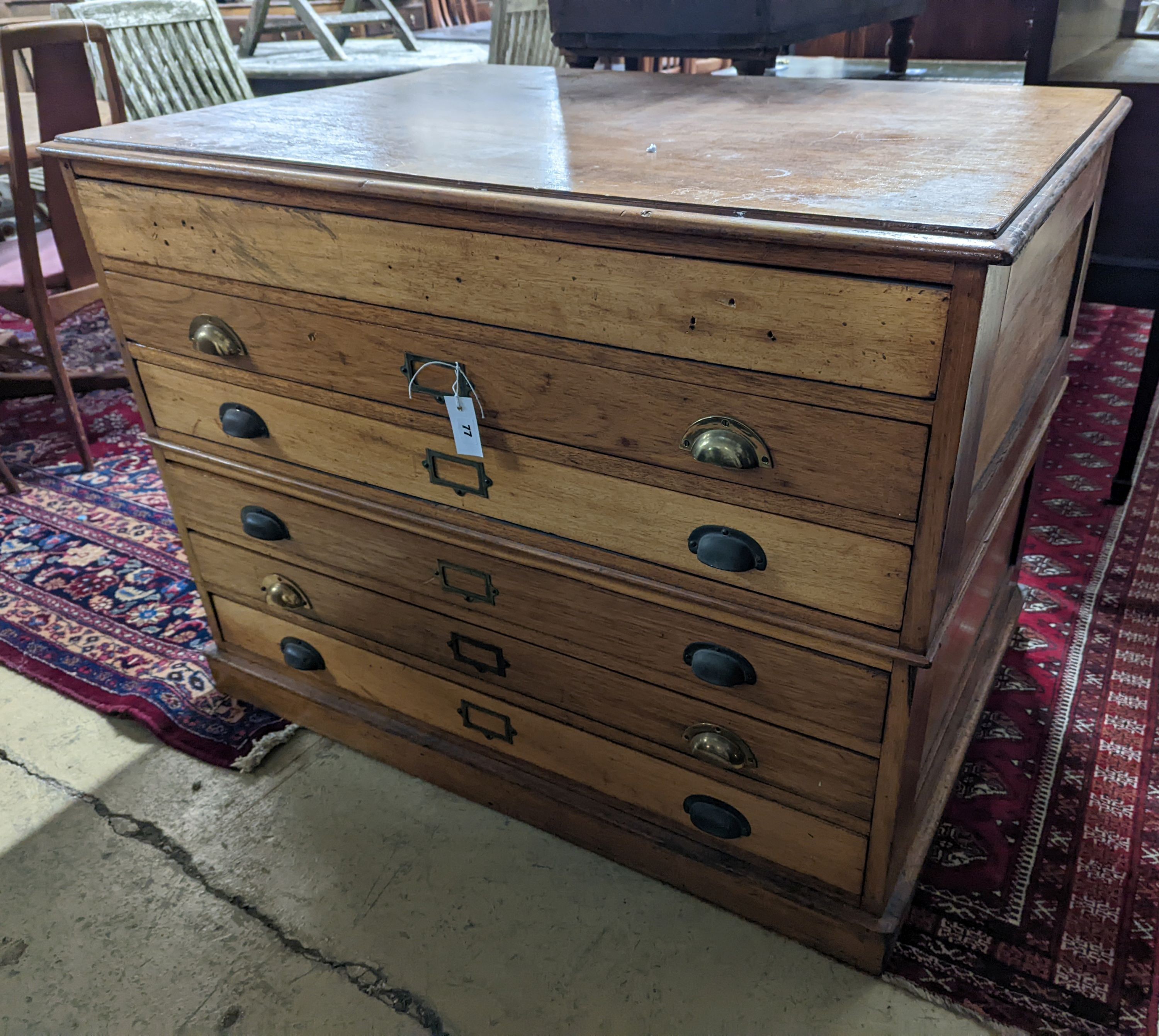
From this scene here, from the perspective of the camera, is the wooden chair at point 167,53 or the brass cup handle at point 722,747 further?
the wooden chair at point 167,53

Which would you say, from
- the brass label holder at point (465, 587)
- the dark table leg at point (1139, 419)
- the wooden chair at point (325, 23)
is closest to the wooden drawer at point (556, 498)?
the brass label holder at point (465, 587)

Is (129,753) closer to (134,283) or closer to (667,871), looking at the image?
(134,283)

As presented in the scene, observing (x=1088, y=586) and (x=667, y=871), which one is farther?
(x=1088, y=586)

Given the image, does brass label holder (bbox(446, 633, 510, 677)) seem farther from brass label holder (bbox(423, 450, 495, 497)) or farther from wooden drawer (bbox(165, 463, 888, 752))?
brass label holder (bbox(423, 450, 495, 497))

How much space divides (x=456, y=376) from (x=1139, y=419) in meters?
1.67

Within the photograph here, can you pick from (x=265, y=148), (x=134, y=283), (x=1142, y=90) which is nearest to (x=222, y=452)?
(x=134, y=283)

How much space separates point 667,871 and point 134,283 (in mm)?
1131

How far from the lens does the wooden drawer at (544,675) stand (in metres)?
1.13

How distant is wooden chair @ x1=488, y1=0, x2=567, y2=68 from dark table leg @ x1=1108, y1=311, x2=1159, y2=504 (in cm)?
211

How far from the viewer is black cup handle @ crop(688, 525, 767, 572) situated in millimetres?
1014

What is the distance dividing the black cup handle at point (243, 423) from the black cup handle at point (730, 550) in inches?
26.6

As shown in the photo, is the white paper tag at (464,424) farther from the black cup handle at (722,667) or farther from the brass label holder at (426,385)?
the black cup handle at (722,667)

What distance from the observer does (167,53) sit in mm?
2939

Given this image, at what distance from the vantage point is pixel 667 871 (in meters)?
1.35
